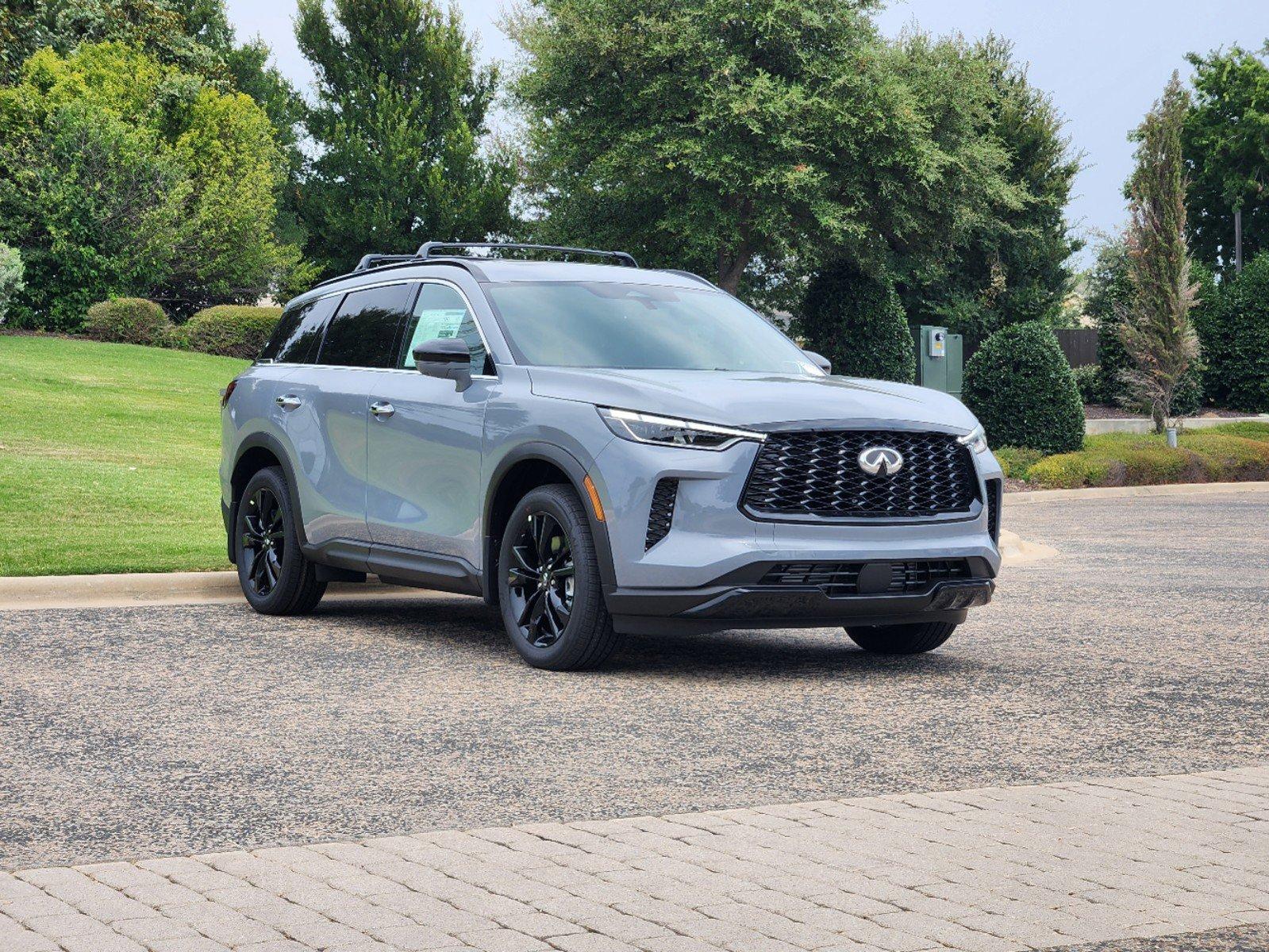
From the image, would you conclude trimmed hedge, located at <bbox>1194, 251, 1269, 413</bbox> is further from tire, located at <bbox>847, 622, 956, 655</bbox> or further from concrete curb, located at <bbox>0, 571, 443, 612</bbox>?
tire, located at <bbox>847, 622, 956, 655</bbox>

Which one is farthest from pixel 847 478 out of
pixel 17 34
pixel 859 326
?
pixel 17 34

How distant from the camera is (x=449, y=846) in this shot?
188 inches

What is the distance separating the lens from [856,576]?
7.58 m

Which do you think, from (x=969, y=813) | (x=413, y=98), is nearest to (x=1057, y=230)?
(x=413, y=98)

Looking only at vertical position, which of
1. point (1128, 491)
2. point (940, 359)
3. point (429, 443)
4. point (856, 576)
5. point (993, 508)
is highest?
point (940, 359)

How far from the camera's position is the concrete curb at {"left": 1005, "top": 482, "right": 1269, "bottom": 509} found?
2356 cm

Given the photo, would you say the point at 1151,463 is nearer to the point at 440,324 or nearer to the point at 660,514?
the point at 440,324

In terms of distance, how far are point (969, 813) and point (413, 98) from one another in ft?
207

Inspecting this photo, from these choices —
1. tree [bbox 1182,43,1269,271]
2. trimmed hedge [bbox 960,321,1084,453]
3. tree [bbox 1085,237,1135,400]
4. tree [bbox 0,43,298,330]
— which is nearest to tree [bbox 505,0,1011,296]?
tree [bbox 1085,237,1135,400]

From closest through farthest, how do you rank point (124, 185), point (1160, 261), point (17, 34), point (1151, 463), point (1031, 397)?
point (1151, 463) → point (1031, 397) → point (1160, 261) → point (124, 185) → point (17, 34)

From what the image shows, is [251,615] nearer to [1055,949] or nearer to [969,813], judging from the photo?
[969,813]

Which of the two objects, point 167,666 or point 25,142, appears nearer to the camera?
point 167,666

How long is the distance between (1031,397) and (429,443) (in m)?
19.8

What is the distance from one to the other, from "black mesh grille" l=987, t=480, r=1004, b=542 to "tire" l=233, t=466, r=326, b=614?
4066mm
